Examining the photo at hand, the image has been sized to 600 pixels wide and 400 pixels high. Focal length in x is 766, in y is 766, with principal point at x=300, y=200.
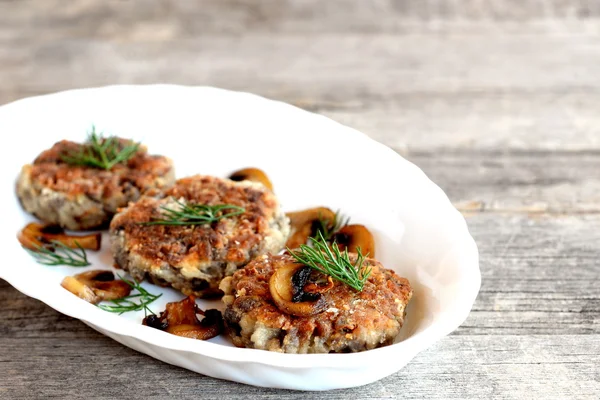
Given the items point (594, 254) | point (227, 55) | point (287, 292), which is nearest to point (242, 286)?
point (287, 292)

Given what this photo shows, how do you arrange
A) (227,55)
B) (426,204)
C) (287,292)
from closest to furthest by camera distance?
1. (287,292)
2. (426,204)
3. (227,55)

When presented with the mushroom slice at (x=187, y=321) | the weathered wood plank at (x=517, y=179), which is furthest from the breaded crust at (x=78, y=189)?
the weathered wood plank at (x=517, y=179)

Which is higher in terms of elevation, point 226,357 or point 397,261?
point 226,357

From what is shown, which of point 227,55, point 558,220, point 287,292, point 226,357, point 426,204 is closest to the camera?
point 226,357

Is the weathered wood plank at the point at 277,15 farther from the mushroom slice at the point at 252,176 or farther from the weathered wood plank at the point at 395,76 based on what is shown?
the mushroom slice at the point at 252,176

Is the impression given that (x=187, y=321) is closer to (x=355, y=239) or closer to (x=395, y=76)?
(x=355, y=239)

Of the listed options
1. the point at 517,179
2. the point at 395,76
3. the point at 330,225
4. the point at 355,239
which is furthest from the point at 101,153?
the point at 395,76

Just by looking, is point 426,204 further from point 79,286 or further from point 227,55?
point 227,55
